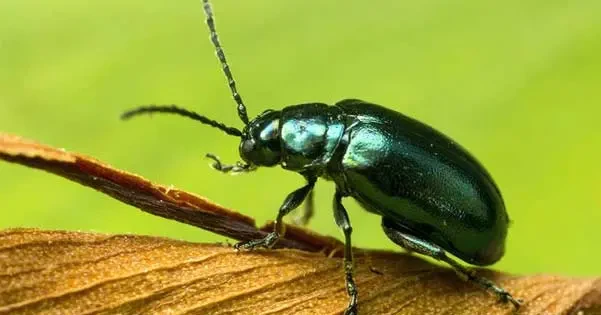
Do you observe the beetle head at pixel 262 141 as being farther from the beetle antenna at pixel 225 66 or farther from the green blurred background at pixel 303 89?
the green blurred background at pixel 303 89

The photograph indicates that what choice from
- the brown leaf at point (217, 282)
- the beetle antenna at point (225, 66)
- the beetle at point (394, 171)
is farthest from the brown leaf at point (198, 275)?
the beetle antenna at point (225, 66)

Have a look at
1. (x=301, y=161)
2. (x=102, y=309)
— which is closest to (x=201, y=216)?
(x=102, y=309)

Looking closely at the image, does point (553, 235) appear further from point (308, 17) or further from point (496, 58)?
point (308, 17)

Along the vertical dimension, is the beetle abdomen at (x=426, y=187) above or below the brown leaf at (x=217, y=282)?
above

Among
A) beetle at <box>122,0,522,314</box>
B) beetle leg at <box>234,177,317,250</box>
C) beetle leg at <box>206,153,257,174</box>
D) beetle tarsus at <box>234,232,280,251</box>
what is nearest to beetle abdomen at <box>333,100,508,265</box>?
beetle at <box>122,0,522,314</box>

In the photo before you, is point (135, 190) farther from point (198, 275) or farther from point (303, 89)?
point (303, 89)

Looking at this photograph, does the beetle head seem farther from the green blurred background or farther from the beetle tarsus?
the beetle tarsus
